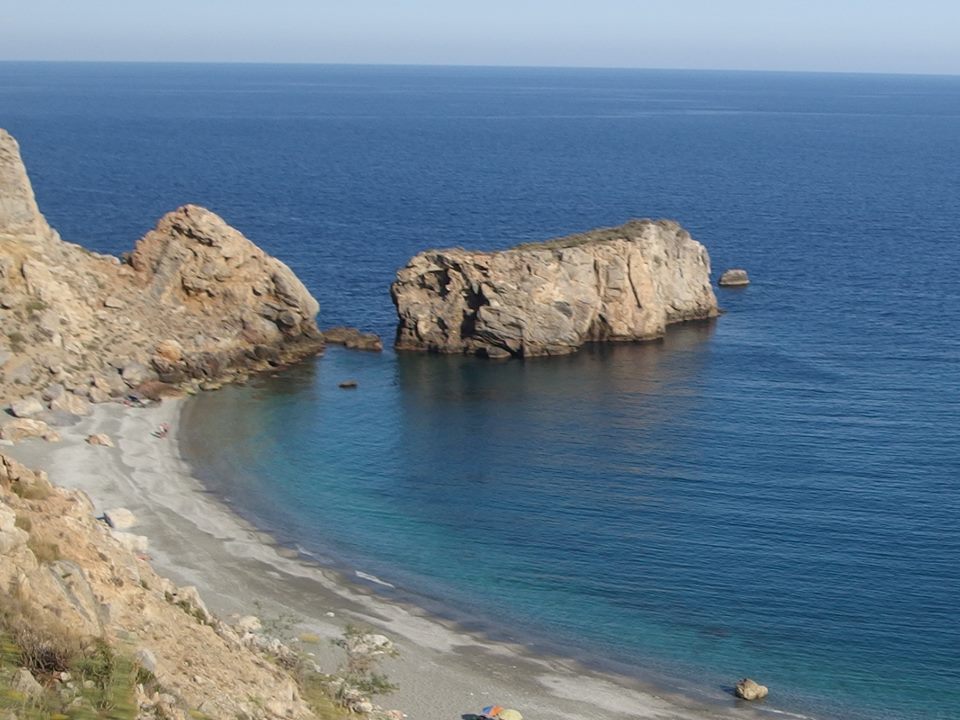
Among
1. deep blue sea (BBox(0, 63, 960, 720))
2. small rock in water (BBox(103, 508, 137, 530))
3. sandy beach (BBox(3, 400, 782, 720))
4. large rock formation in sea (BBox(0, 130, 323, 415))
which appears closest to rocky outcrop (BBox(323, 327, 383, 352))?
deep blue sea (BBox(0, 63, 960, 720))

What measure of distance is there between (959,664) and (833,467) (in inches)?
827

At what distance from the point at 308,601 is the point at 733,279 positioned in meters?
70.9

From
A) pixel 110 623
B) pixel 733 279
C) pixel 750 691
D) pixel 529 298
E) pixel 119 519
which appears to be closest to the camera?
pixel 110 623

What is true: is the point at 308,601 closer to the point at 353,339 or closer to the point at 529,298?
the point at 529,298

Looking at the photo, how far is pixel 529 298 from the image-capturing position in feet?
306

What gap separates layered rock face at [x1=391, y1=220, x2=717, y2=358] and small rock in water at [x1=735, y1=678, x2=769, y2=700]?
48032mm

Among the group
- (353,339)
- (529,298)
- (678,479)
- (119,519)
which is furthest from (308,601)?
(353,339)

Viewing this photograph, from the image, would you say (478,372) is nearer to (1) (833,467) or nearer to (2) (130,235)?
(1) (833,467)

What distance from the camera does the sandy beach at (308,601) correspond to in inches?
1826

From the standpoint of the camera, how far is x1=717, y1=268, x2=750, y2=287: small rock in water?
117m

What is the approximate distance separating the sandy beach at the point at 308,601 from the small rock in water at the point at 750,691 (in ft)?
1.49

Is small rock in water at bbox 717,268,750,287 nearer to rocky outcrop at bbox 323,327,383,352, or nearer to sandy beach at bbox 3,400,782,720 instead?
rocky outcrop at bbox 323,327,383,352

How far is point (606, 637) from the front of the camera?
171ft

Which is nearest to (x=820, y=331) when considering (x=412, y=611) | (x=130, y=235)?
(x=412, y=611)
